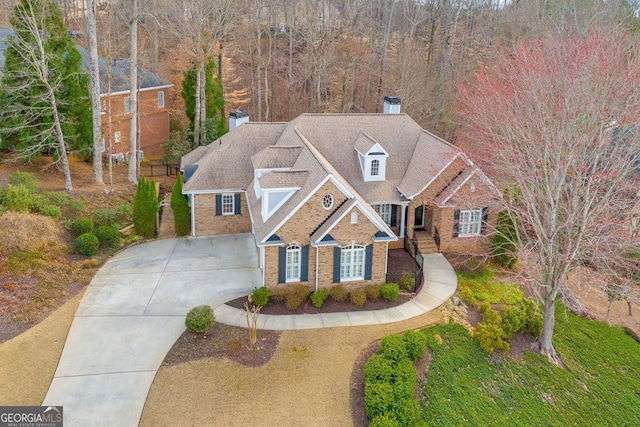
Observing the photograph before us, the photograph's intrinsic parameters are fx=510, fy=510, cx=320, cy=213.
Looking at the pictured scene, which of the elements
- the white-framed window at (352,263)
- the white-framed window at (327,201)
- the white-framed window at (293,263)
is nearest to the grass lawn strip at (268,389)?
the white-framed window at (293,263)

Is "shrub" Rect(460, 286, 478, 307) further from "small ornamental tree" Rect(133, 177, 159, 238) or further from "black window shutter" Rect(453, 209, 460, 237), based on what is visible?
"small ornamental tree" Rect(133, 177, 159, 238)

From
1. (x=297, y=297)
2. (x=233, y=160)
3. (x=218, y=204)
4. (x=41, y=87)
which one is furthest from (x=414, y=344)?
(x=41, y=87)

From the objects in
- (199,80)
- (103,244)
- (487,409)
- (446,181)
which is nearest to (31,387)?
(103,244)

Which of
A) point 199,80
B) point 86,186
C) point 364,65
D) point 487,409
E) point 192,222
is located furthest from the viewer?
point 364,65

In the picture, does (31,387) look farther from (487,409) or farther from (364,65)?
(364,65)

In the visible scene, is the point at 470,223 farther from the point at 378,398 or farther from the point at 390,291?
the point at 378,398

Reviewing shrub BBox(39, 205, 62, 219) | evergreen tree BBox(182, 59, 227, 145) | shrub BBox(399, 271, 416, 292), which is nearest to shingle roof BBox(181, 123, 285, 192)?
shrub BBox(39, 205, 62, 219)

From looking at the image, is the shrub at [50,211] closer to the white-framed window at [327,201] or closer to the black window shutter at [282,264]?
the black window shutter at [282,264]
